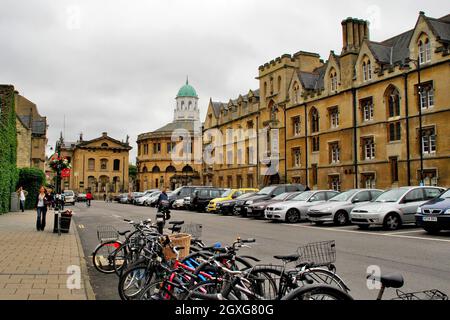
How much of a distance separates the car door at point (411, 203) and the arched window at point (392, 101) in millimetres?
16697

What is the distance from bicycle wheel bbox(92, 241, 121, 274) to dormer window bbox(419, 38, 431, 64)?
28.9 m

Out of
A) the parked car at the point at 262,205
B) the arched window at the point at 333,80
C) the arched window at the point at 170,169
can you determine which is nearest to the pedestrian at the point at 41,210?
Result: the parked car at the point at 262,205

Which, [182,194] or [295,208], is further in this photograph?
[182,194]

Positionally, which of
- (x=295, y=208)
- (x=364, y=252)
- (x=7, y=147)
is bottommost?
(x=364, y=252)

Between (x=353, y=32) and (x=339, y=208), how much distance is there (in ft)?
81.5

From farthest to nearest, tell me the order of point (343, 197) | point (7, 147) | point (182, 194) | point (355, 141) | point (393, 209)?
point (182, 194)
point (355, 141)
point (7, 147)
point (343, 197)
point (393, 209)

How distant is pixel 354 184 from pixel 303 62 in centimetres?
1837

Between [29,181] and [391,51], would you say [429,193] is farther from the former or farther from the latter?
[29,181]

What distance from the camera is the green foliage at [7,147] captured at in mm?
28656

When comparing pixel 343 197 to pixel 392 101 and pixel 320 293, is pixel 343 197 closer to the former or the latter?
pixel 392 101

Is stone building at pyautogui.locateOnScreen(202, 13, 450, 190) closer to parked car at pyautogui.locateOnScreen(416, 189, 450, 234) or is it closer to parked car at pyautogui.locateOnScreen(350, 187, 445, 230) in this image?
parked car at pyautogui.locateOnScreen(350, 187, 445, 230)

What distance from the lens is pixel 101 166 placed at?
99188mm

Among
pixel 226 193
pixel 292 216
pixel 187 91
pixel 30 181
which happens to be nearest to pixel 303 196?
pixel 292 216
